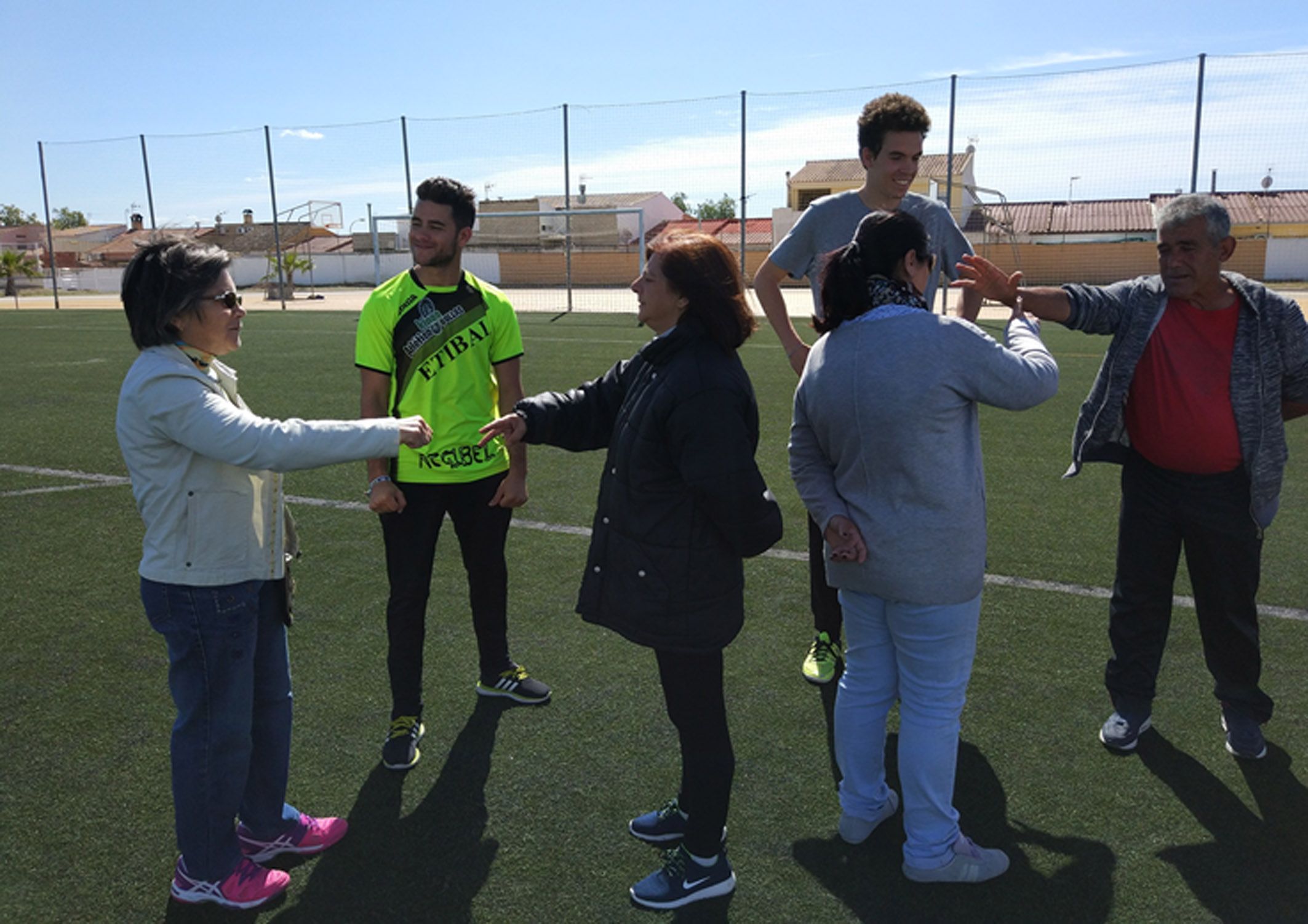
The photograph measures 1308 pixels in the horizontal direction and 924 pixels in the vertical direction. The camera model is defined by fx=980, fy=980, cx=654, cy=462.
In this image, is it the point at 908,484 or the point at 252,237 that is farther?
the point at 252,237

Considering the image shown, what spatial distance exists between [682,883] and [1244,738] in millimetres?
1923

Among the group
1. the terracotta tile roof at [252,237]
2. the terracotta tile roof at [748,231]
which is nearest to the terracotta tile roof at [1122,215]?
the terracotta tile roof at [748,231]

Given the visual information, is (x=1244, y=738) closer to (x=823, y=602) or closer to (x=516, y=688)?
(x=823, y=602)

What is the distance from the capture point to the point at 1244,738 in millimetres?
3125

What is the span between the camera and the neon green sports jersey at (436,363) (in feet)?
10.5

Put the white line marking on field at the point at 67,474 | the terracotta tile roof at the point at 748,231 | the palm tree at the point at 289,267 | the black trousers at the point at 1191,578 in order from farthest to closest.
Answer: the palm tree at the point at 289,267, the terracotta tile roof at the point at 748,231, the white line marking on field at the point at 67,474, the black trousers at the point at 1191,578

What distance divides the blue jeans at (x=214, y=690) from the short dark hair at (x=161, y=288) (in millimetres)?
600

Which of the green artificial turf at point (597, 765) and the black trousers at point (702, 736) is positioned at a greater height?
the black trousers at point (702, 736)

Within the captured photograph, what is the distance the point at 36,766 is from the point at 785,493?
432cm

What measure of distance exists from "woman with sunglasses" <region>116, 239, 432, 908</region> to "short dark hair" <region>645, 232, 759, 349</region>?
0.74 m

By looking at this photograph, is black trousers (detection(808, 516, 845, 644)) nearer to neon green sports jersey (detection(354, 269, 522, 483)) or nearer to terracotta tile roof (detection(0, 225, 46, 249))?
neon green sports jersey (detection(354, 269, 522, 483))

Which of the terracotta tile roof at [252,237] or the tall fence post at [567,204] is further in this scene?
the terracotta tile roof at [252,237]

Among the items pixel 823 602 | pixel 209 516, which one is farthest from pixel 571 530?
pixel 209 516

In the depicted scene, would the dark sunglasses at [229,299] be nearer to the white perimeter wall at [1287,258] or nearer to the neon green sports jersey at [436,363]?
the neon green sports jersey at [436,363]
